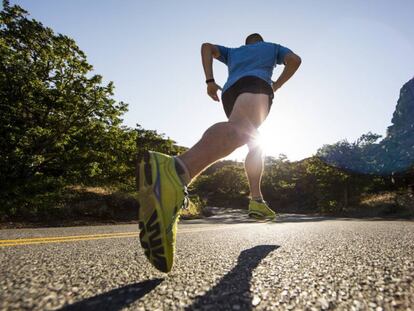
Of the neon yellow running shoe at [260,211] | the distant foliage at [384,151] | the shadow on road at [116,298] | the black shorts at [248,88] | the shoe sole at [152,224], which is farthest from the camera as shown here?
the distant foliage at [384,151]

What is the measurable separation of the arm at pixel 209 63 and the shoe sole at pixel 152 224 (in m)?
Result: 1.17

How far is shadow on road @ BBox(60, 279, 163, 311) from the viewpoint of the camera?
80 centimetres

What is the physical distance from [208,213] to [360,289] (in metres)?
18.2

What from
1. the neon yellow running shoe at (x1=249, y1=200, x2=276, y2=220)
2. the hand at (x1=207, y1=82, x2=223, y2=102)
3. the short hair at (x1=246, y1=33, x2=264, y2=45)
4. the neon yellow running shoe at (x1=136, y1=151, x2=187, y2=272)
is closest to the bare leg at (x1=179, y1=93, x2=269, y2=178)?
the neon yellow running shoe at (x1=136, y1=151, x2=187, y2=272)

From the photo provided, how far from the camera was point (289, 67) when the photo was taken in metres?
2.37

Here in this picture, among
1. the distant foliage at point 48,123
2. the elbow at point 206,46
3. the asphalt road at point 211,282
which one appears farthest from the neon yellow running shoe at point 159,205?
the distant foliage at point 48,123

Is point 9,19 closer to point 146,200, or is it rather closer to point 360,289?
point 146,200

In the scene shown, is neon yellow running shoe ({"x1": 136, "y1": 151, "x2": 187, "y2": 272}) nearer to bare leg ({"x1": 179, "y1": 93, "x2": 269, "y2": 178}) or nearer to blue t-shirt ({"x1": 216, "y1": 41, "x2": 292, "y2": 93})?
bare leg ({"x1": 179, "y1": 93, "x2": 269, "y2": 178})

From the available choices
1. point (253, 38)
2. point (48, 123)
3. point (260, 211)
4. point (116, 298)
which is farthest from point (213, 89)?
point (48, 123)

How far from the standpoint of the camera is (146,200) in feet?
4.23

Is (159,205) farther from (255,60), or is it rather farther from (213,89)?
(255,60)

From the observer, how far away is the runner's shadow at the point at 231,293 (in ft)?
2.74

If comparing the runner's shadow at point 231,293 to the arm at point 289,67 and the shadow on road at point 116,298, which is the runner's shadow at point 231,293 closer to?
the shadow on road at point 116,298

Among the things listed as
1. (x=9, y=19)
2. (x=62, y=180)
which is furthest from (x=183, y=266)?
(x=9, y=19)
